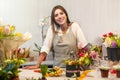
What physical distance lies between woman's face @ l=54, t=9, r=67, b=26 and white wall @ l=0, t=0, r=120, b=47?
1179 mm

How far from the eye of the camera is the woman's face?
8.22ft

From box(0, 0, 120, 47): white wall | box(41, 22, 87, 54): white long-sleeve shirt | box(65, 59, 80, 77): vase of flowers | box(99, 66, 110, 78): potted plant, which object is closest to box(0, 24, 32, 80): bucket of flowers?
box(65, 59, 80, 77): vase of flowers

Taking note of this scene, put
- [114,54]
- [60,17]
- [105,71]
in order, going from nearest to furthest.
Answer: [105,71]
[114,54]
[60,17]

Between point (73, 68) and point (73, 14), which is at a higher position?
point (73, 14)

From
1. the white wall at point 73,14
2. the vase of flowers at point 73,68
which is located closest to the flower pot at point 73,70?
the vase of flowers at point 73,68

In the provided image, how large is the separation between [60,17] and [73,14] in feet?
4.04

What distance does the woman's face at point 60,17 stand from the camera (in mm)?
2506

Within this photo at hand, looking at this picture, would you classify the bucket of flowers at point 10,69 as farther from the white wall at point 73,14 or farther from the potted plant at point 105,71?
the white wall at point 73,14

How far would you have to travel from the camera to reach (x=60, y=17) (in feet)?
8.23

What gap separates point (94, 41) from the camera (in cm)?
370

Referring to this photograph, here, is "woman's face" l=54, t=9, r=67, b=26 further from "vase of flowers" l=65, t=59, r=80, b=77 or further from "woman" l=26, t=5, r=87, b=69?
"vase of flowers" l=65, t=59, r=80, b=77

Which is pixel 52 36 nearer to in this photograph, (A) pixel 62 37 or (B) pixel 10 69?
(A) pixel 62 37

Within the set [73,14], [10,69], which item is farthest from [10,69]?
[73,14]

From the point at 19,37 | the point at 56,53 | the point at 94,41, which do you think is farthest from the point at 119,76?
the point at 94,41
